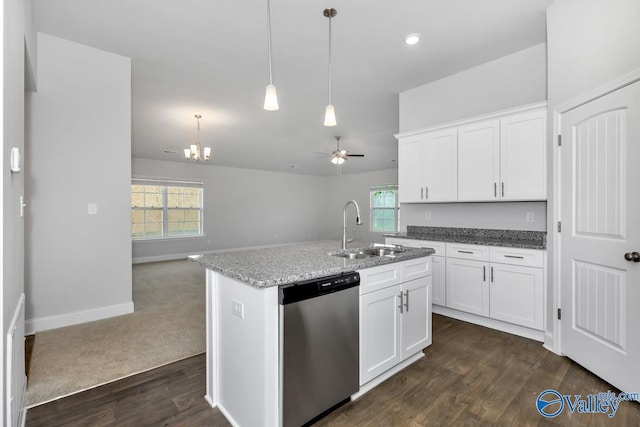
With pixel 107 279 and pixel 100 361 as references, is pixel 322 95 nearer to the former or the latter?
pixel 107 279

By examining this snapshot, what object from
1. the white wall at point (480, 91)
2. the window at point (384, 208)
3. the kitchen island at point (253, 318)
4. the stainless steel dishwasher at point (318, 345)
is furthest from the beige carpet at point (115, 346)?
the window at point (384, 208)

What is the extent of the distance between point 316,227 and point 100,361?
8.57m

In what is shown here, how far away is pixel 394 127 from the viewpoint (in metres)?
6.05

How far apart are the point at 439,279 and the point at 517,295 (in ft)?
2.53

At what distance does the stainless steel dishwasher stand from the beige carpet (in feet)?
4.47

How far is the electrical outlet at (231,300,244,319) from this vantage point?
1628 millimetres

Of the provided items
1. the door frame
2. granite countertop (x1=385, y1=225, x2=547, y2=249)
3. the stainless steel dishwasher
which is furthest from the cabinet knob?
the stainless steel dishwasher

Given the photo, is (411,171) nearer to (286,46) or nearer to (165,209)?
(286,46)

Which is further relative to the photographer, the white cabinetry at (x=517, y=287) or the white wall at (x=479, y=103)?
the white wall at (x=479, y=103)

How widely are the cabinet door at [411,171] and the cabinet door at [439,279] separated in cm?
85

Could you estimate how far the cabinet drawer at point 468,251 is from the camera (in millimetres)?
3105

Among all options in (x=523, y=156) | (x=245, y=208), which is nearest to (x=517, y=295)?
(x=523, y=156)

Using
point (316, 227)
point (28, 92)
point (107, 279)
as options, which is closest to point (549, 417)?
point (107, 279)

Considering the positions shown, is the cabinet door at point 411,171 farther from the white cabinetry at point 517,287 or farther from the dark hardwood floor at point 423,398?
the dark hardwood floor at point 423,398
